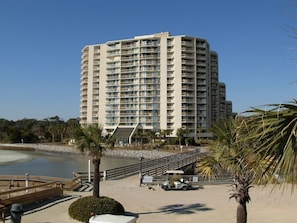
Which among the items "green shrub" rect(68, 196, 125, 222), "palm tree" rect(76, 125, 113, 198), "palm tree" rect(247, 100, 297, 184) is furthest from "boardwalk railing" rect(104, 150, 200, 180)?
"palm tree" rect(247, 100, 297, 184)

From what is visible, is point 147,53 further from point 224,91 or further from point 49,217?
point 49,217

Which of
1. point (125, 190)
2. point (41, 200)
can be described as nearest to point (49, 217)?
point (41, 200)

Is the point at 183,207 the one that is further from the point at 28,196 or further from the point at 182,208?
the point at 28,196

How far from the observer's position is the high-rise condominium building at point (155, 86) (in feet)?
364

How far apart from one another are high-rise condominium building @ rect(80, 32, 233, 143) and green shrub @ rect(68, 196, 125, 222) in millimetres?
92103

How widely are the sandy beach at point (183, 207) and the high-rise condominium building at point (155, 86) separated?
8345cm

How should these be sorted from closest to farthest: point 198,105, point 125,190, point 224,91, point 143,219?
point 143,219 → point 125,190 → point 198,105 → point 224,91

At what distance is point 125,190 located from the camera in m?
25.1

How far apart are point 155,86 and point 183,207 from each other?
316 feet

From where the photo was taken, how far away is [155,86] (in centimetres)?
11469

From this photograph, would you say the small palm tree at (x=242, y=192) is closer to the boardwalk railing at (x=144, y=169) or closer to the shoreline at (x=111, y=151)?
the boardwalk railing at (x=144, y=169)

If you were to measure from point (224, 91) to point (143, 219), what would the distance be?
437 feet

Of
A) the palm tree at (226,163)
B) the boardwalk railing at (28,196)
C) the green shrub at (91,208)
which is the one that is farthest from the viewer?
the boardwalk railing at (28,196)

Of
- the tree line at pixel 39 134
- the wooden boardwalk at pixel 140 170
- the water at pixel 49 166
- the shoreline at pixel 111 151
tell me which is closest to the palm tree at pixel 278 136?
the wooden boardwalk at pixel 140 170
